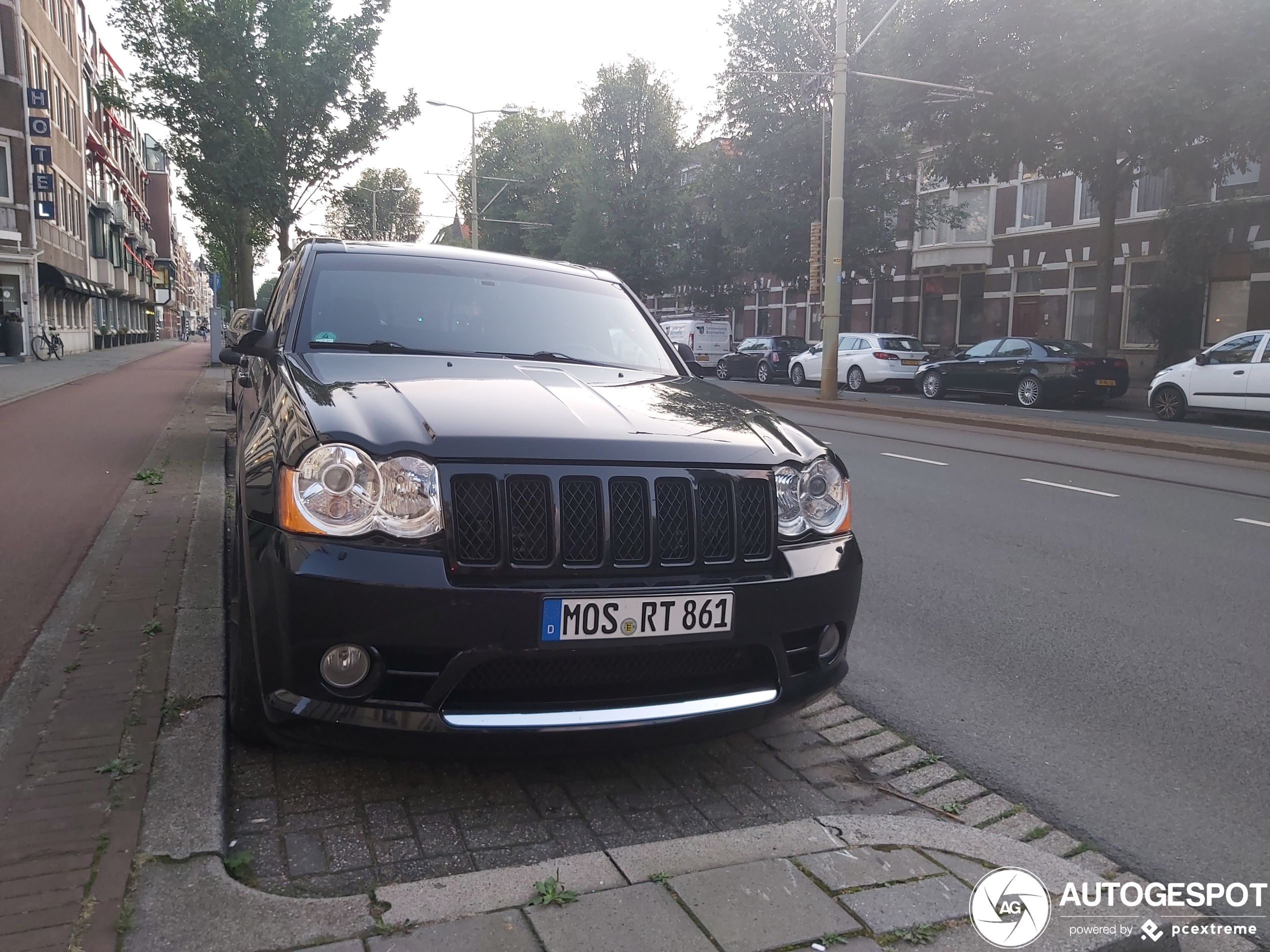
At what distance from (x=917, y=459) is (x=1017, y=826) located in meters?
8.78

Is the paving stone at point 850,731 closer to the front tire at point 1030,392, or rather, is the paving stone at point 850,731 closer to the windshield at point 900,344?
the front tire at point 1030,392

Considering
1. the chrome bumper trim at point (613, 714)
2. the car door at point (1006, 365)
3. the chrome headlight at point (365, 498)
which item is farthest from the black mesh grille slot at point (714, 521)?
the car door at point (1006, 365)

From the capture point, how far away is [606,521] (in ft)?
9.18

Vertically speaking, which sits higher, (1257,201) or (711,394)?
(1257,201)

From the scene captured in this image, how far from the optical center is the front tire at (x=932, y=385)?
963 inches

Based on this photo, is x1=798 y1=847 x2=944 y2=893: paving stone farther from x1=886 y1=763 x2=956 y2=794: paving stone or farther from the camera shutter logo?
x1=886 y1=763 x2=956 y2=794: paving stone

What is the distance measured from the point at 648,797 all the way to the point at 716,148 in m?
35.6

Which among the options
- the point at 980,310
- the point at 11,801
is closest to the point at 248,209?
the point at 980,310

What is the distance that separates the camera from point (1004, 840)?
8.98ft

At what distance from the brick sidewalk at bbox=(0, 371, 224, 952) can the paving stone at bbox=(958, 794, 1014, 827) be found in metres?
2.23

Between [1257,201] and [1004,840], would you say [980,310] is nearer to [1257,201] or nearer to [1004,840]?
[1257,201]

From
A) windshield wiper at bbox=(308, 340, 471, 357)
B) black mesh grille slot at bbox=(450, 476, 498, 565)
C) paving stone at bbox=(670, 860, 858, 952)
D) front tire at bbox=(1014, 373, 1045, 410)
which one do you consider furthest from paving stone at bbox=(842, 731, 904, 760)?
front tire at bbox=(1014, 373, 1045, 410)

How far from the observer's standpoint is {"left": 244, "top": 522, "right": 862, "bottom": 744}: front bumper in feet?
8.64

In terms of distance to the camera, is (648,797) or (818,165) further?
(818,165)
